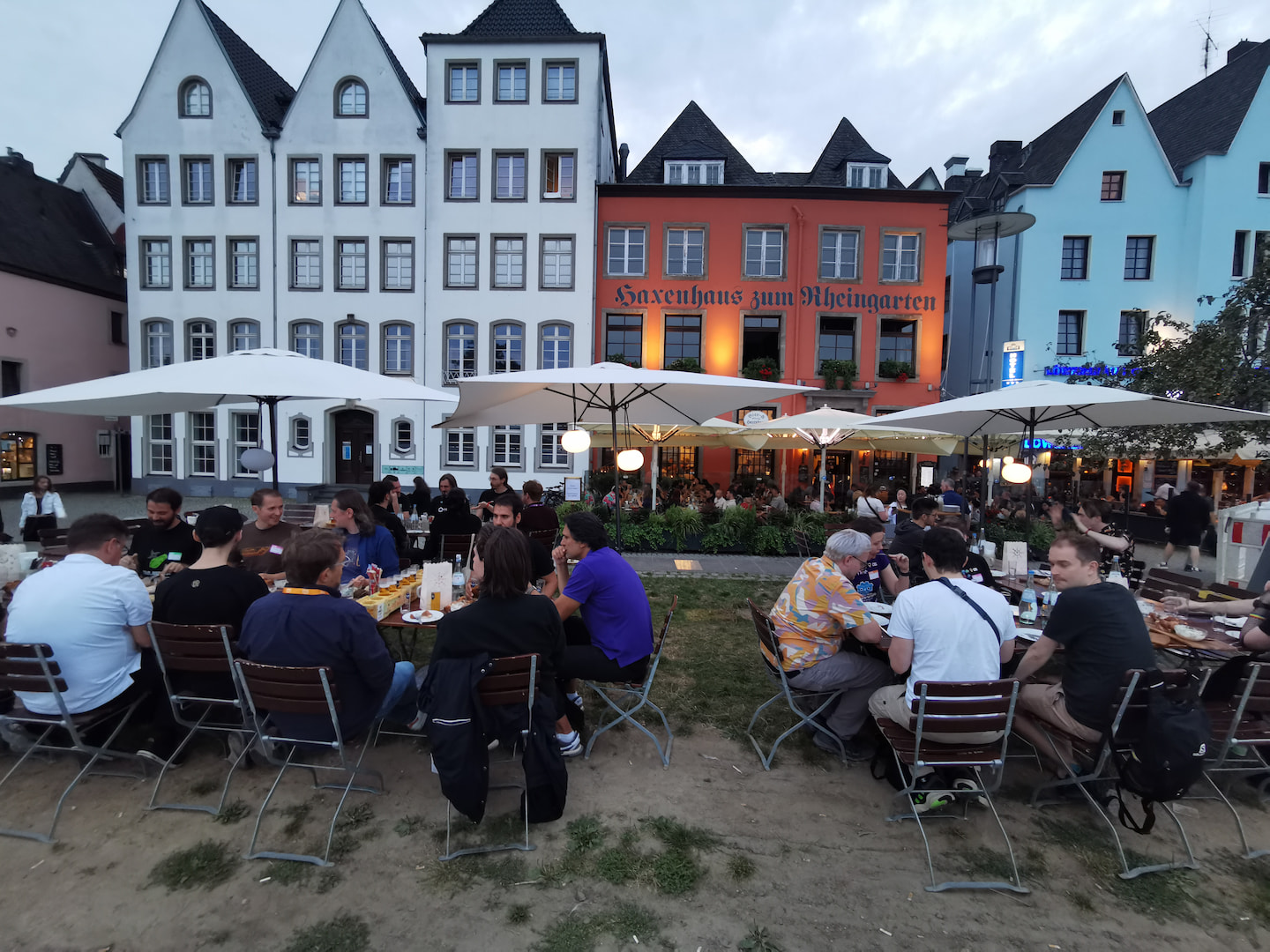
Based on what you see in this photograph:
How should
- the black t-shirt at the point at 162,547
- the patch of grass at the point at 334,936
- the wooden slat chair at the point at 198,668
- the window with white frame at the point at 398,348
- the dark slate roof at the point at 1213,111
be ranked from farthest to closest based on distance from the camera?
the dark slate roof at the point at 1213,111 → the window with white frame at the point at 398,348 → the black t-shirt at the point at 162,547 → the wooden slat chair at the point at 198,668 → the patch of grass at the point at 334,936

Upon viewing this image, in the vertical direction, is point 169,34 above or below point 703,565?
above

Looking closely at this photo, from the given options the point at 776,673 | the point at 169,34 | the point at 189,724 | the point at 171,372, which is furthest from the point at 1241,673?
the point at 169,34

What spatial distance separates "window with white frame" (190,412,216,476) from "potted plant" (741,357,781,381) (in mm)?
18810

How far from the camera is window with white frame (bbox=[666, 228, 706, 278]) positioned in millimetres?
20641

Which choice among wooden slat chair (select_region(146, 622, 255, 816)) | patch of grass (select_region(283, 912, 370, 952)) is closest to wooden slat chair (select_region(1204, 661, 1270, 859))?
patch of grass (select_region(283, 912, 370, 952))

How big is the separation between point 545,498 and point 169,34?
2103 centimetres

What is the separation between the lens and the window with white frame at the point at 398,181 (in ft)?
65.9

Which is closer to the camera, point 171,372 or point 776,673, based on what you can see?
point 776,673

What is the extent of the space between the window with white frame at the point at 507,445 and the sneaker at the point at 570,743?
56.0 feet

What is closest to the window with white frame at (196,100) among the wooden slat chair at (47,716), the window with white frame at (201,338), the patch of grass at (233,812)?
the window with white frame at (201,338)

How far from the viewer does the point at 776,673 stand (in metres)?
4.35

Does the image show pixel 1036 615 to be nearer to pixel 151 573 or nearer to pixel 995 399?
pixel 995 399

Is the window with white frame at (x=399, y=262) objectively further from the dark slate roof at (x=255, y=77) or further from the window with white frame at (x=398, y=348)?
the dark slate roof at (x=255, y=77)

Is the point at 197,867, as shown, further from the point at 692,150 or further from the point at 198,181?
the point at 198,181
